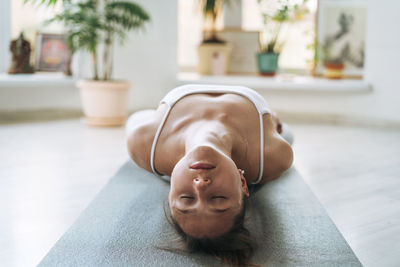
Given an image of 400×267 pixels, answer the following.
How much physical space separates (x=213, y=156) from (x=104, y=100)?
8.11 ft

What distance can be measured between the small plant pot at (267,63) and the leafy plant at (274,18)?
61 mm

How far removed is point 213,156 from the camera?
54.8 inches

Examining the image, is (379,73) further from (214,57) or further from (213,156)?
(213,156)

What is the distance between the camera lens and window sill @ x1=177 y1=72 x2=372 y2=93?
3.98 metres

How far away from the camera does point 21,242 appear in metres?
1.53

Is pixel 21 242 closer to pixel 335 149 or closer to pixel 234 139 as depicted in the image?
pixel 234 139

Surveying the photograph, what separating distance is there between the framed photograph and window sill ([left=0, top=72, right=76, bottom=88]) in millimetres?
1540

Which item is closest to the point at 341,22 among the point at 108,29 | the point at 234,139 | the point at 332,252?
the point at 108,29

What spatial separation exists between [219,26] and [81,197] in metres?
3.10

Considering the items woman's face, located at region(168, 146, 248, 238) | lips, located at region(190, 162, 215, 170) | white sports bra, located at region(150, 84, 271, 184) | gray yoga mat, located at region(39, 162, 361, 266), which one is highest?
white sports bra, located at region(150, 84, 271, 184)

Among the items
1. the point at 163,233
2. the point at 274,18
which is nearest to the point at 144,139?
the point at 163,233

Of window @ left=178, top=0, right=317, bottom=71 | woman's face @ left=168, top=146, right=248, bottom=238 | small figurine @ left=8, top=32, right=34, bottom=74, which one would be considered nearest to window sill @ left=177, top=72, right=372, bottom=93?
window @ left=178, top=0, right=317, bottom=71

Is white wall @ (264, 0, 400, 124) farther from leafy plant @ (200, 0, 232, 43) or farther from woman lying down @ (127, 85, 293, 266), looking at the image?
woman lying down @ (127, 85, 293, 266)

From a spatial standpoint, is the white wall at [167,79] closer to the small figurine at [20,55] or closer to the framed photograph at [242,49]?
the small figurine at [20,55]
